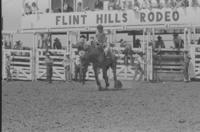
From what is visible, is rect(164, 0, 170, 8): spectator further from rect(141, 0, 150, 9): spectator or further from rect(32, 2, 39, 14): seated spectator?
rect(32, 2, 39, 14): seated spectator

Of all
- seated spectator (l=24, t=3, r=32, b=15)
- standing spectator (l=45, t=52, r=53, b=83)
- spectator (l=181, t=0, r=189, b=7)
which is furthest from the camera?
seated spectator (l=24, t=3, r=32, b=15)

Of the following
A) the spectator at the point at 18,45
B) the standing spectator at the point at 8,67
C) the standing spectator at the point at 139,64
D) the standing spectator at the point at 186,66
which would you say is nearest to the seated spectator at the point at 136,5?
the standing spectator at the point at 139,64

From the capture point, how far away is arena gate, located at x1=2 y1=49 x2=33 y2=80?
25469 mm

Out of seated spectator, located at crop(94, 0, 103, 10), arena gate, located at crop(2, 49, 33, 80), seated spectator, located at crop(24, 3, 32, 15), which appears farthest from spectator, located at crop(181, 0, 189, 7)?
seated spectator, located at crop(24, 3, 32, 15)

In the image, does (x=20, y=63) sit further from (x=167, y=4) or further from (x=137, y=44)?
(x=167, y=4)

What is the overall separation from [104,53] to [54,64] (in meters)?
8.99

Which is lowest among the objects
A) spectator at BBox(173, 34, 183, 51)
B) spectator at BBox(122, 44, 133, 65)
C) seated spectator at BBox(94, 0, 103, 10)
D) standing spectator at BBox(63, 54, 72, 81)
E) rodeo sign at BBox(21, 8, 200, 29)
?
standing spectator at BBox(63, 54, 72, 81)

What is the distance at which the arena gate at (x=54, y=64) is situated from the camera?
24.8m

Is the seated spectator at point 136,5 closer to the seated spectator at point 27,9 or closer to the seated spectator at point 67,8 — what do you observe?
the seated spectator at point 67,8

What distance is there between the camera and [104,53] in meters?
16.4

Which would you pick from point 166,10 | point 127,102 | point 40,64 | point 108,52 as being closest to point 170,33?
point 166,10

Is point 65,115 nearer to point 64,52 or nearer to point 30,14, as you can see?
point 64,52

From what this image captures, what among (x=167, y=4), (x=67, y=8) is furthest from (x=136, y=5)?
(x=67, y=8)

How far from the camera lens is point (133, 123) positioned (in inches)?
344
